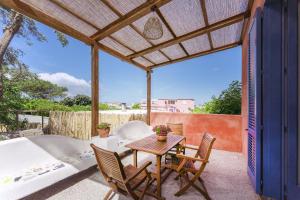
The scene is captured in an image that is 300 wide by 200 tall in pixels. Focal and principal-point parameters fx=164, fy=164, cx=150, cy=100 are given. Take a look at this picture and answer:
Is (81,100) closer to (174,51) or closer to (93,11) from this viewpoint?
(174,51)

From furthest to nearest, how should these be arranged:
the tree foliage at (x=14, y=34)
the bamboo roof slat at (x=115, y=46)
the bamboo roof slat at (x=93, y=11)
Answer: the tree foliage at (x=14, y=34)
the bamboo roof slat at (x=115, y=46)
the bamboo roof slat at (x=93, y=11)

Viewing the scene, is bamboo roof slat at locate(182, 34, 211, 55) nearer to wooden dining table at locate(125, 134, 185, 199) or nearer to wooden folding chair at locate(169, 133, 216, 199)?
wooden folding chair at locate(169, 133, 216, 199)

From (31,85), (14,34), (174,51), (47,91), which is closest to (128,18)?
(174,51)

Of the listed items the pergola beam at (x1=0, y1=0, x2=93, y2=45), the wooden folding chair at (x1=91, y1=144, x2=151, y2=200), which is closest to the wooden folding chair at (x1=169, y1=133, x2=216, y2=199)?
the wooden folding chair at (x1=91, y1=144, x2=151, y2=200)

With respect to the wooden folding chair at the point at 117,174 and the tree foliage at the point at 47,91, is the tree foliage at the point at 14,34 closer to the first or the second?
the wooden folding chair at the point at 117,174

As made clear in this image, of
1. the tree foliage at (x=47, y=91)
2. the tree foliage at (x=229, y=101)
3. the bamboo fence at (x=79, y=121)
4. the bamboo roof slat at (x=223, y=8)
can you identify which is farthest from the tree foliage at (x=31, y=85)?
the tree foliage at (x=229, y=101)

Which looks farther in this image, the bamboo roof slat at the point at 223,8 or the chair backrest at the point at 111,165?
the bamboo roof slat at the point at 223,8

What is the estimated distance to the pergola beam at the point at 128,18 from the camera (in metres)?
Answer: 2.91

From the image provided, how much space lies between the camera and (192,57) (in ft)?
18.1

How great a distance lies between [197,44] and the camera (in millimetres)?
4707

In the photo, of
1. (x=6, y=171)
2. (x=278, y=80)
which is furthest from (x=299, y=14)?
(x=6, y=171)

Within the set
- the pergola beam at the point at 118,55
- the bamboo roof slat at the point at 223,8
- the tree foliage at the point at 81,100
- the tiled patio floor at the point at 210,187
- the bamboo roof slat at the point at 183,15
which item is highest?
the bamboo roof slat at the point at 223,8

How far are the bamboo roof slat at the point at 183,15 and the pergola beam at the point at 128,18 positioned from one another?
0.27 metres

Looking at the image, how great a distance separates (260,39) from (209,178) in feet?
8.06
